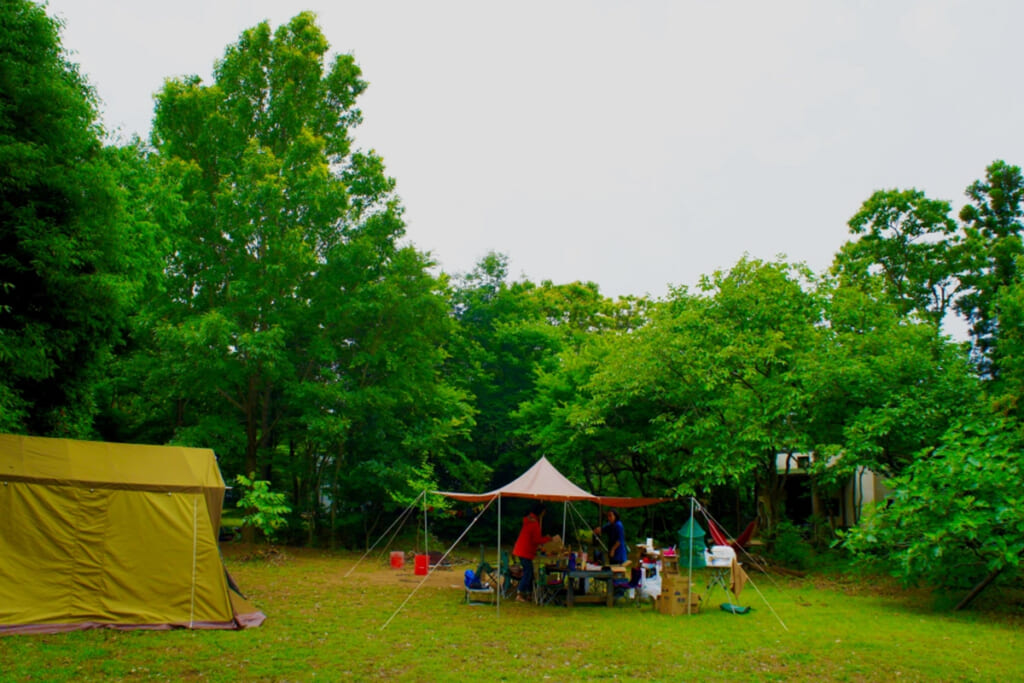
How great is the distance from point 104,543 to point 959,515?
413 inches

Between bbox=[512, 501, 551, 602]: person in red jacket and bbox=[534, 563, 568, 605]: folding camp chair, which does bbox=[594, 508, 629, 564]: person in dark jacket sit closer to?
bbox=[534, 563, 568, 605]: folding camp chair

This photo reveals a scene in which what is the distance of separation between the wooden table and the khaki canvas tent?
4466 millimetres

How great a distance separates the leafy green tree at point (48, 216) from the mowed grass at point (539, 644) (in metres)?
3.70

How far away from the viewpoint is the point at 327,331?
17.9m

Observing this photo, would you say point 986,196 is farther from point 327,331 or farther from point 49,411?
point 49,411

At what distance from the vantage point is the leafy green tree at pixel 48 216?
7.89 meters

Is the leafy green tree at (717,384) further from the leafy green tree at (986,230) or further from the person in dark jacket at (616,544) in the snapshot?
the leafy green tree at (986,230)

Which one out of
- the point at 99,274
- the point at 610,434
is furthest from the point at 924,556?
the point at 99,274

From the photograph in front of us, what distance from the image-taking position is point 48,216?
846 centimetres

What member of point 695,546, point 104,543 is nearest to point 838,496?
point 695,546

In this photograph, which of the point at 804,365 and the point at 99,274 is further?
the point at 804,365

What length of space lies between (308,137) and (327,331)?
477 cm

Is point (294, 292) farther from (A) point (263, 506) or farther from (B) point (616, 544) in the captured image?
(B) point (616, 544)

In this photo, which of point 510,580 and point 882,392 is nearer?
point 510,580
